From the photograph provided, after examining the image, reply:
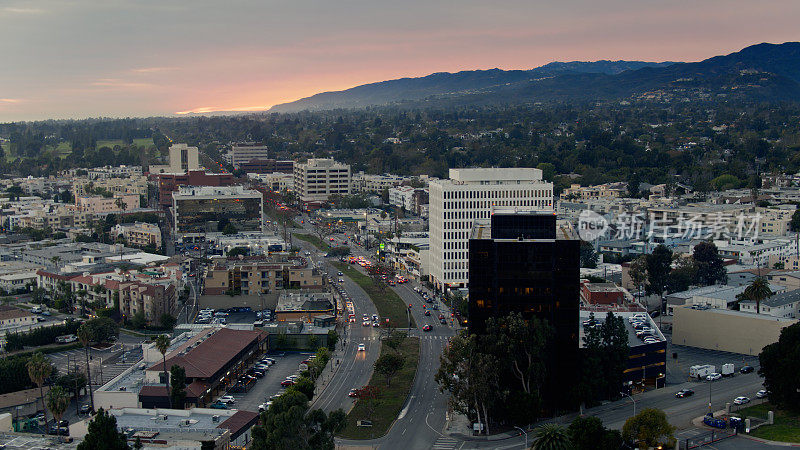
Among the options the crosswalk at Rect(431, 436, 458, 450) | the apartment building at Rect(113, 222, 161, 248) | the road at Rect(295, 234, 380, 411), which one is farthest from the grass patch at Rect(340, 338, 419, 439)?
the apartment building at Rect(113, 222, 161, 248)

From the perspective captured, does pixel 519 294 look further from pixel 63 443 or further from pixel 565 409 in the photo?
pixel 63 443

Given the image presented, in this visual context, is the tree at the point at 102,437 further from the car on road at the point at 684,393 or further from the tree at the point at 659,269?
the tree at the point at 659,269

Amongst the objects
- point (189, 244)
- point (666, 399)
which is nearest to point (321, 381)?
point (666, 399)

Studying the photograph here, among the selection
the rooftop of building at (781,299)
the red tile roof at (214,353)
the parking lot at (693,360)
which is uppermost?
the rooftop of building at (781,299)

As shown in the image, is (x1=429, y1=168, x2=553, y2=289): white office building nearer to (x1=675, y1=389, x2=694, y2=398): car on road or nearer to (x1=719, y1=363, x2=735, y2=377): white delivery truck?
(x1=719, y1=363, x2=735, y2=377): white delivery truck

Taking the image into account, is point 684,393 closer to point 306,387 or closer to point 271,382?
point 306,387

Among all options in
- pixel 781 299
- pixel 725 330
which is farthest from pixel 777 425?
pixel 781 299

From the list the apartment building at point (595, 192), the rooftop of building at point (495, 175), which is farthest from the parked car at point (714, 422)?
the apartment building at point (595, 192)
